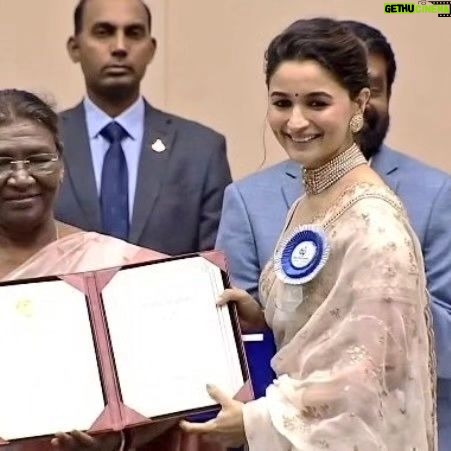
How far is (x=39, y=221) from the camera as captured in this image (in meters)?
2.37

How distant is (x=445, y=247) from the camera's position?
2.47 meters

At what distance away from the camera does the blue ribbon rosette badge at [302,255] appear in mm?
1990

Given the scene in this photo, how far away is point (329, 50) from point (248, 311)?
50cm

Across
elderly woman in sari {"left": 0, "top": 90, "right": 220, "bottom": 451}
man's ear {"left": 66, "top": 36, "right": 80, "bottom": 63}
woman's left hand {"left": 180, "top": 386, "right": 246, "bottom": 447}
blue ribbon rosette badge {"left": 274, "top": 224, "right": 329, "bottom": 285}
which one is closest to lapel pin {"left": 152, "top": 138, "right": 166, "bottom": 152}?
man's ear {"left": 66, "top": 36, "right": 80, "bottom": 63}

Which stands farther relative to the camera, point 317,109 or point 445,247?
point 445,247

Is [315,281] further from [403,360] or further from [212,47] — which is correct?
[212,47]

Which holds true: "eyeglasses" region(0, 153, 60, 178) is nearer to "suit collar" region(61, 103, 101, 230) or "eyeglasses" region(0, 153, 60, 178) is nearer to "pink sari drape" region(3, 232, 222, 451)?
"pink sari drape" region(3, 232, 222, 451)

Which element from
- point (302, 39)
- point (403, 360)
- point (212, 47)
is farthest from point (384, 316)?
point (212, 47)

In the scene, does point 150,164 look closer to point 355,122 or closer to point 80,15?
point 80,15

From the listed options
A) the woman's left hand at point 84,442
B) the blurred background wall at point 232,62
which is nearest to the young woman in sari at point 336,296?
the woman's left hand at point 84,442

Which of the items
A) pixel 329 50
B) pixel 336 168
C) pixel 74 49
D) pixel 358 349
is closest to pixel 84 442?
pixel 358 349

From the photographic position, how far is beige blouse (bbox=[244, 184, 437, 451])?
192 centimetres

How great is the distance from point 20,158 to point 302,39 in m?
0.60

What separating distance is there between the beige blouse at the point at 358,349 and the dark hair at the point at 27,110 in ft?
2.03
